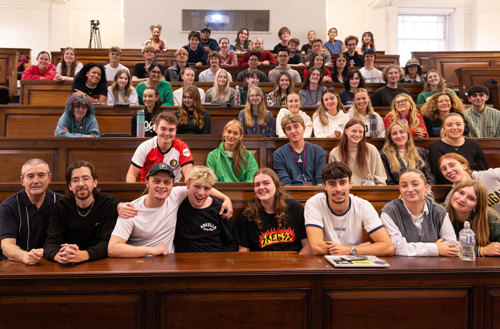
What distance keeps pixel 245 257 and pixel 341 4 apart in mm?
10820

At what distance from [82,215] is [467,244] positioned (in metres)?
2.06

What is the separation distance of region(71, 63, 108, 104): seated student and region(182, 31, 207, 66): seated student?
8.15 ft

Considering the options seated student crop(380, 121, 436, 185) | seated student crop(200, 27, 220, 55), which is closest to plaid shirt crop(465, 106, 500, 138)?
seated student crop(380, 121, 436, 185)

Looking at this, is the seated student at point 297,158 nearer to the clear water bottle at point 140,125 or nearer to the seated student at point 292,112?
the seated student at point 292,112

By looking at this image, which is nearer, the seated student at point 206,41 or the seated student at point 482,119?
the seated student at point 482,119

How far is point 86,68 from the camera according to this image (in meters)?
4.85

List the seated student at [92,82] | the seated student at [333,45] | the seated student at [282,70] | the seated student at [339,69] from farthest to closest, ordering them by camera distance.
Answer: the seated student at [333,45]
the seated student at [339,69]
the seated student at [282,70]
the seated student at [92,82]

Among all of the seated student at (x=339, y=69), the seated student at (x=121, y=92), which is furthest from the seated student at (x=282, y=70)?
the seated student at (x=121, y=92)

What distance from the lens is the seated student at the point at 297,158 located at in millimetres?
3426

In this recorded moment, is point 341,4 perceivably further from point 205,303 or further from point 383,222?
point 205,303

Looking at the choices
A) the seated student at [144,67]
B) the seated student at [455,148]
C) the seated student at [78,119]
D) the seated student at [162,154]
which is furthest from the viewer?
the seated student at [144,67]

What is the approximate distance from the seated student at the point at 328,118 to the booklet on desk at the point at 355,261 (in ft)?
8.02

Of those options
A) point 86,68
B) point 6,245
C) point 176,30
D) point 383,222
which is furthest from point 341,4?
point 6,245

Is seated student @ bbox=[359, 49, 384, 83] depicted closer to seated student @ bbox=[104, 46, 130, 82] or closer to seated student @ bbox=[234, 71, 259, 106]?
seated student @ bbox=[234, 71, 259, 106]
